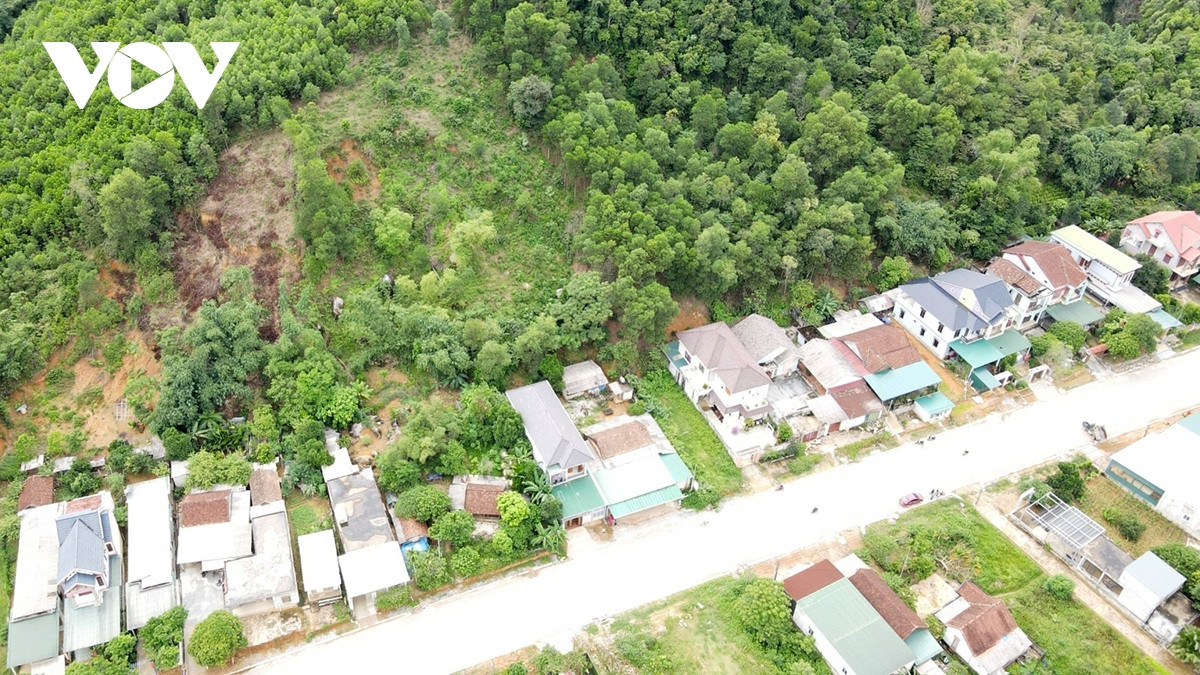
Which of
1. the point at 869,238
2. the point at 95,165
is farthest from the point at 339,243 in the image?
the point at 869,238

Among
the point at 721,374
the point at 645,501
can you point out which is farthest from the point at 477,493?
the point at 721,374

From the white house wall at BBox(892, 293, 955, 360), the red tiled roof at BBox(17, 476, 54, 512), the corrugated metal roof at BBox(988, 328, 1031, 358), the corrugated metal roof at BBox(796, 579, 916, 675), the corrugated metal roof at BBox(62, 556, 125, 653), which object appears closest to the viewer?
the corrugated metal roof at BBox(796, 579, 916, 675)

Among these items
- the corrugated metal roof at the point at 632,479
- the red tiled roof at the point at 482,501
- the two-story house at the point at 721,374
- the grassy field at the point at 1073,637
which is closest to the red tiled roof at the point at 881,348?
the two-story house at the point at 721,374

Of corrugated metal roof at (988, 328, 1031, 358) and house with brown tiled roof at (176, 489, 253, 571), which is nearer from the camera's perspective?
house with brown tiled roof at (176, 489, 253, 571)

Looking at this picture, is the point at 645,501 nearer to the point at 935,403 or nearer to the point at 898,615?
the point at 898,615

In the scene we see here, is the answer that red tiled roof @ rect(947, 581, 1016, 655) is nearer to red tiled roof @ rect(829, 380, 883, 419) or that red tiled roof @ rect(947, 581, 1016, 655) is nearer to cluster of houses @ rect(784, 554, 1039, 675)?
cluster of houses @ rect(784, 554, 1039, 675)

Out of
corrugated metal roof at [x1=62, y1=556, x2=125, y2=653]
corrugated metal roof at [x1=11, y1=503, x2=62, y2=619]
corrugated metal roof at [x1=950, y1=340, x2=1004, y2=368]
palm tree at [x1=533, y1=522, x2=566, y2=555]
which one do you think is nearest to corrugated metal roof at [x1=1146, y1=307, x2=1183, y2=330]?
corrugated metal roof at [x1=950, y1=340, x2=1004, y2=368]

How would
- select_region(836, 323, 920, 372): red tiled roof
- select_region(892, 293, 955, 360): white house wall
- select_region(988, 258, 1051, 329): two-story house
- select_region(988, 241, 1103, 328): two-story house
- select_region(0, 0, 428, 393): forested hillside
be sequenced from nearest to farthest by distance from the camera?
1. select_region(0, 0, 428, 393): forested hillside
2. select_region(836, 323, 920, 372): red tiled roof
3. select_region(892, 293, 955, 360): white house wall
4. select_region(988, 258, 1051, 329): two-story house
5. select_region(988, 241, 1103, 328): two-story house
